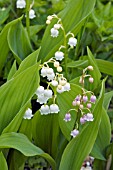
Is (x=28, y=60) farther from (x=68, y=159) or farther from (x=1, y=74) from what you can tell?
(x=1, y=74)

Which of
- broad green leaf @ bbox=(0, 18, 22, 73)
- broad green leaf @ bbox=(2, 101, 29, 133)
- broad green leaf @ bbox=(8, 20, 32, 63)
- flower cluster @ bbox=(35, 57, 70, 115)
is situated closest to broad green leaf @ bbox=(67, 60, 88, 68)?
broad green leaf @ bbox=(8, 20, 32, 63)

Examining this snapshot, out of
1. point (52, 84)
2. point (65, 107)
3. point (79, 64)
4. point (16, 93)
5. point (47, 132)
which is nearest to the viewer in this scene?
point (52, 84)

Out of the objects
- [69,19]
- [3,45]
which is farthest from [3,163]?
[69,19]

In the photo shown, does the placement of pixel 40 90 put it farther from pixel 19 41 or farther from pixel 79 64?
pixel 19 41

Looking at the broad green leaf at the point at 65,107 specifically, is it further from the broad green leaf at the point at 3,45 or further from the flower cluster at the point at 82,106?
the broad green leaf at the point at 3,45

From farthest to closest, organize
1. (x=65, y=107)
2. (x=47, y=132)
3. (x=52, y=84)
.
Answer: (x=47, y=132), (x=65, y=107), (x=52, y=84)

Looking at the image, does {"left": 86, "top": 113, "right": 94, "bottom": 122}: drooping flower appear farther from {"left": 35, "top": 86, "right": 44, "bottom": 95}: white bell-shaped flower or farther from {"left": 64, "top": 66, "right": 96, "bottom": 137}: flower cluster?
{"left": 35, "top": 86, "right": 44, "bottom": 95}: white bell-shaped flower

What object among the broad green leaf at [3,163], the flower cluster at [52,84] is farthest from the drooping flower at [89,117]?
the broad green leaf at [3,163]
